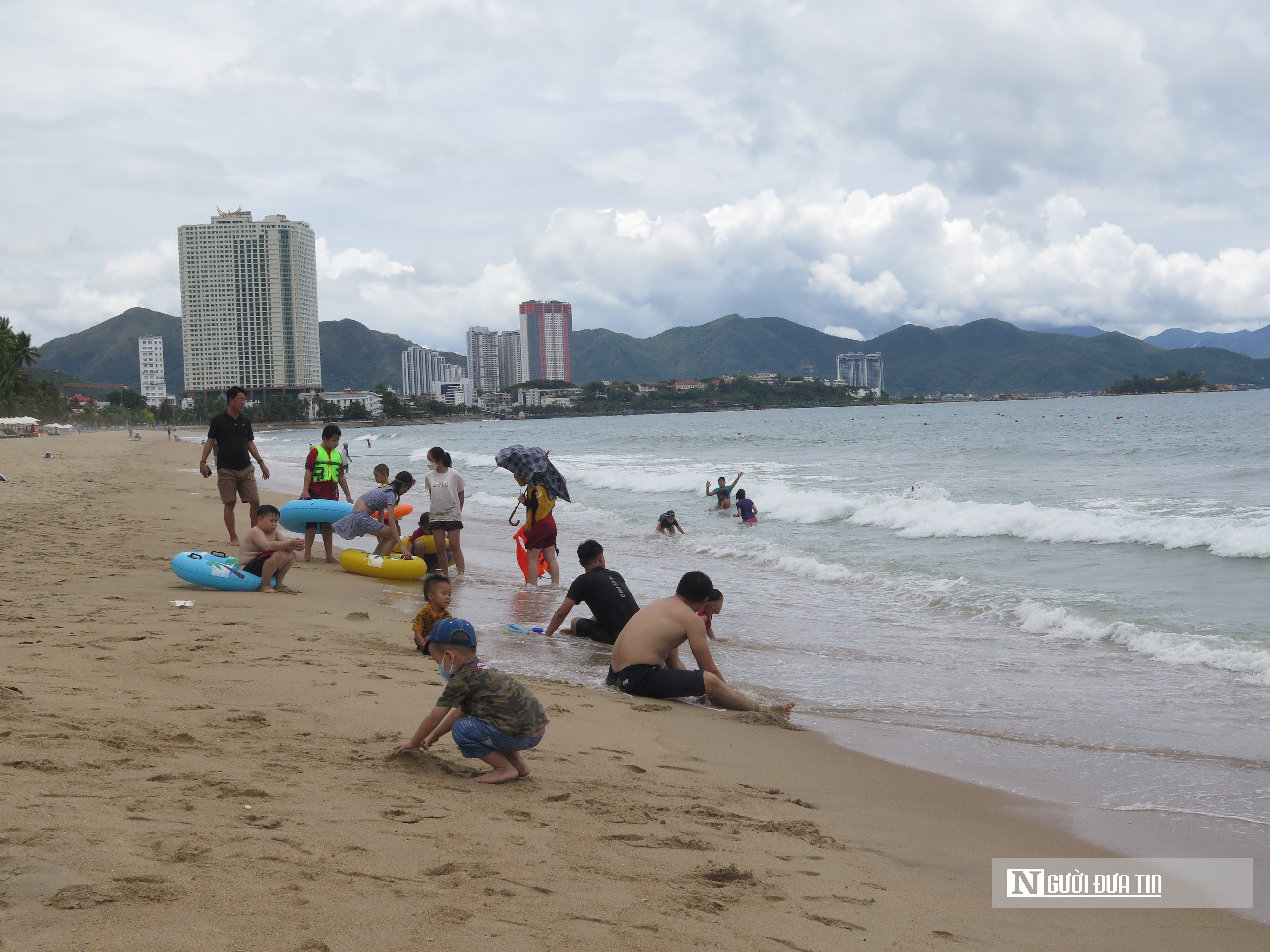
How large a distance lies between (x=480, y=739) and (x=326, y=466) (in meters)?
7.91

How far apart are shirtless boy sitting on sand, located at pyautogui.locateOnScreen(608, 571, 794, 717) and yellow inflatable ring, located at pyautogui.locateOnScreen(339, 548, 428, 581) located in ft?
16.3

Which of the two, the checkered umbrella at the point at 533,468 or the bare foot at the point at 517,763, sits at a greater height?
the checkered umbrella at the point at 533,468

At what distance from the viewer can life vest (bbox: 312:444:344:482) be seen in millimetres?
11188

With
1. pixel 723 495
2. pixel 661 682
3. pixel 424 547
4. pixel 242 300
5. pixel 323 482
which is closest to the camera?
pixel 661 682

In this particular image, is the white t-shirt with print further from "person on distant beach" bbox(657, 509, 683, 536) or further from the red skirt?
"person on distant beach" bbox(657, 509, 683, 536)

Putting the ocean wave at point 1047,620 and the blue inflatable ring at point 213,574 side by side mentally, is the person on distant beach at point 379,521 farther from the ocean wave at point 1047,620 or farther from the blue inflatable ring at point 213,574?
the ocean wave at point 1047,620

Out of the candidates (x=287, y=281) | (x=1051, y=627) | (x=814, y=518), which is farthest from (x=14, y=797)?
(x=287, y=281)

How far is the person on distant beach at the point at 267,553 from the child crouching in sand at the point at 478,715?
17.0 ft

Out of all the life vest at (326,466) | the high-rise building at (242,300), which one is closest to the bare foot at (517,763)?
the life vest at (326,466)

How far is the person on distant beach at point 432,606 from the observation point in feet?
16.1

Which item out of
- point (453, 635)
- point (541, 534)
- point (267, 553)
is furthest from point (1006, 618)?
point (267, 553)

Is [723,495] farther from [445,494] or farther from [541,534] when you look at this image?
[445,494]

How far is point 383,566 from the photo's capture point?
10648 mm

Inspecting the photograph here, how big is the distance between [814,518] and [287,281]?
16444 cm
